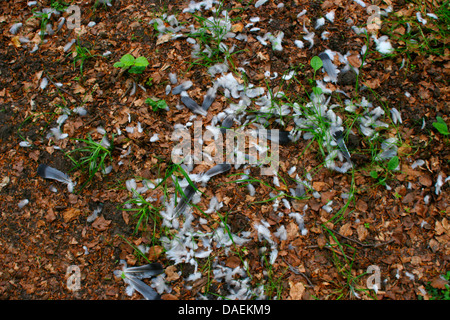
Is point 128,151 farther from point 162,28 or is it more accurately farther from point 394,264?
point 394,264

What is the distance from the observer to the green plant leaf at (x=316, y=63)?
7.89 feet

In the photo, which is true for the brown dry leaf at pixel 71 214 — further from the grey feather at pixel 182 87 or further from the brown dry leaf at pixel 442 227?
the brown dry leaf at pixel 442 227

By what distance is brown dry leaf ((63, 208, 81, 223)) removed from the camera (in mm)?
2238

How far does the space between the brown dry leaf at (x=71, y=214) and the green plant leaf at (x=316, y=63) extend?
80.5 inches

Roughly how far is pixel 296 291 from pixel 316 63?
5.45 ft

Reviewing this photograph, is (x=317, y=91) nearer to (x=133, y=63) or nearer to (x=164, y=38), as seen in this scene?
(x=164, y=38)

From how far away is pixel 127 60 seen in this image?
94.1 inches

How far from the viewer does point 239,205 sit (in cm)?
224

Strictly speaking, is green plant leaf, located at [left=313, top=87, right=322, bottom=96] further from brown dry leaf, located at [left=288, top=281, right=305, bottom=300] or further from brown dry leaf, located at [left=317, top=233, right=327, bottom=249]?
brown dry leaf, located at [left=288, top=281, right=305, bottom=300]

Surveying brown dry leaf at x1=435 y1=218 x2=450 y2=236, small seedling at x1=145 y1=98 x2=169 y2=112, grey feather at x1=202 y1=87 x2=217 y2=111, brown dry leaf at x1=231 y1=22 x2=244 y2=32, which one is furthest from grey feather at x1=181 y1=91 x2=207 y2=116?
brown dry leaf at x1=435 y1=218 x2=450 y2=236

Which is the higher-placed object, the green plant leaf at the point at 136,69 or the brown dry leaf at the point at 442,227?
the green plant leaf at the point at 136,69

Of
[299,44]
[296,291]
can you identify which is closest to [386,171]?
[296,291]

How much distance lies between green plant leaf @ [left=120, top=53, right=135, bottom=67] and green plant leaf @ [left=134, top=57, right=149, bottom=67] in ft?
0.10

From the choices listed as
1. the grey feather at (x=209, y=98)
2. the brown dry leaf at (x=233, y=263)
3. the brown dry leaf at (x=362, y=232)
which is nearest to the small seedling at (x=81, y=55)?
the grey feather at (x=209, y=98)
